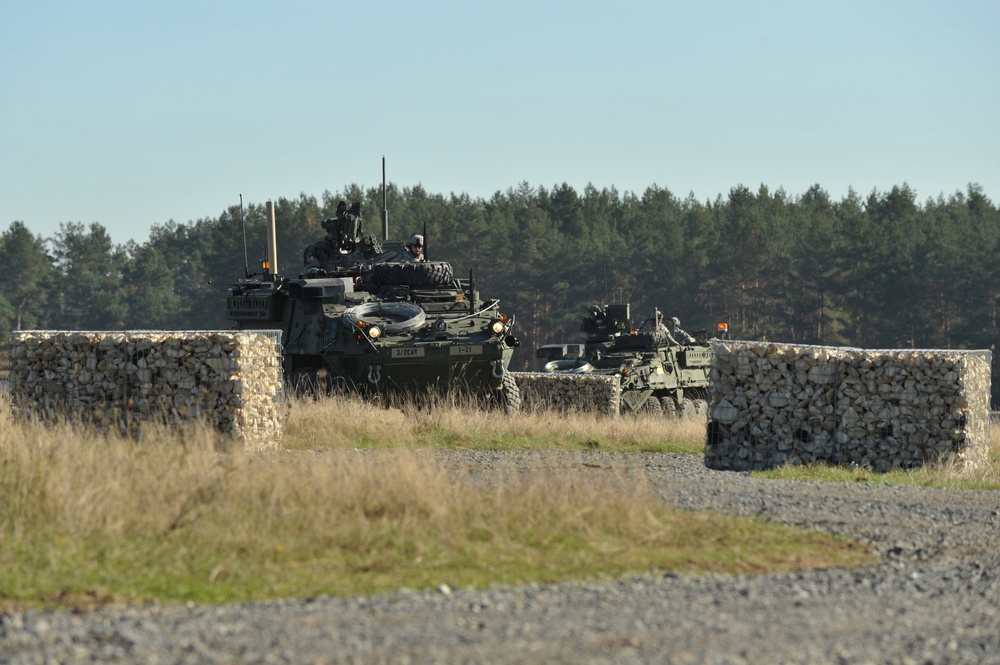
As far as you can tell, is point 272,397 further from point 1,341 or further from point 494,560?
point 1,341

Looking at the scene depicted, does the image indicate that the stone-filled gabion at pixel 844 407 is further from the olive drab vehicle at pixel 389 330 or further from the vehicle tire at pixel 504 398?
the vehicle tire at pixel 504 398

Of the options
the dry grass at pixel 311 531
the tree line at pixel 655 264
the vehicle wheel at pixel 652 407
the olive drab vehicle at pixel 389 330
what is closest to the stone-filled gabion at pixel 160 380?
the dry grass at pixel 311 531

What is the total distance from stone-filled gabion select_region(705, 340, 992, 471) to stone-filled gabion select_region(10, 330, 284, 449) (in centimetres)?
525

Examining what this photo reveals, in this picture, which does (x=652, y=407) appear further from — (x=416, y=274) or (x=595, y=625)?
(x=595, y=625)

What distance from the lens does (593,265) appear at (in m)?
61.7

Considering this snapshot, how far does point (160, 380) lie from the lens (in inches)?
620

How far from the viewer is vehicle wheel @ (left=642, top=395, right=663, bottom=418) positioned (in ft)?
89.3

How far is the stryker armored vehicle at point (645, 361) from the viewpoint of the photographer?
26.9 m

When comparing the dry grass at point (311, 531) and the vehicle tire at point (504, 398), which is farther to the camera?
the vehicle tire at point (504, 398)

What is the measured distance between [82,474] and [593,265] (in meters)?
52.7

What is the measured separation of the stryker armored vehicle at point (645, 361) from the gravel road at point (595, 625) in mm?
17877

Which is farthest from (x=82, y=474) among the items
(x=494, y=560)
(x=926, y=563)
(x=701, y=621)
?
(x=926, y=563)

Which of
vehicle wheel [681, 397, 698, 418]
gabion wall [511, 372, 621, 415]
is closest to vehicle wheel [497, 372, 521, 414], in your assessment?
gabion wall [511, 372, 621, 415]

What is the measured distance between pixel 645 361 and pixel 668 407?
1.17m
